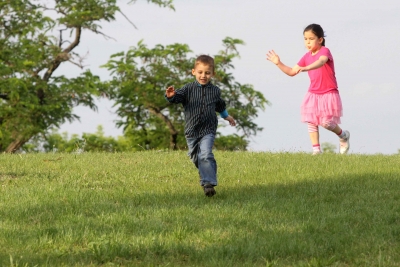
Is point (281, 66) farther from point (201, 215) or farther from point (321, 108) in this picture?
point (201, 215)

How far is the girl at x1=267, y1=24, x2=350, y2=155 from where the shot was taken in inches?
542

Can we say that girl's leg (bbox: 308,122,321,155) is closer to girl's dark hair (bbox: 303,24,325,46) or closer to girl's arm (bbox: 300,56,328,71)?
girl's arm (bbox: 300,56,328,71)

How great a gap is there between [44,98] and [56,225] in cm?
2463

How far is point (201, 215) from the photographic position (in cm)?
791

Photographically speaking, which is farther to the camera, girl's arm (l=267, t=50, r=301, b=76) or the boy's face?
girl's arm (l=267, t=50, r=301, b=76)

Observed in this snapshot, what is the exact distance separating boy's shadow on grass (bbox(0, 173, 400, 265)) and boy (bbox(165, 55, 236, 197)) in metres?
0.39

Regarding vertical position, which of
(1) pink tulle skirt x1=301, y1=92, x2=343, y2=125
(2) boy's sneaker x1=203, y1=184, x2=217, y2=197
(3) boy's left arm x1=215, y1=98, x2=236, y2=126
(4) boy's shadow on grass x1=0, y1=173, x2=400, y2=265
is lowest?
(4) boy's shadow on grass x1=0, y1=173, x2=400, y2=265

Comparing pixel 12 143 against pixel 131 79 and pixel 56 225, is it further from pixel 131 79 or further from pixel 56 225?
pixel 56 225

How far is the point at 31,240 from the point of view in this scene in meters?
6.84

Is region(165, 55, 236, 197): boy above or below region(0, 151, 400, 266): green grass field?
above

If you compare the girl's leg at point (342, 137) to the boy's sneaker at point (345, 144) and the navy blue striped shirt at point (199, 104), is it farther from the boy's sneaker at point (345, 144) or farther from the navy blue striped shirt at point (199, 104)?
the navy blue striped shirt at point (199, 104)

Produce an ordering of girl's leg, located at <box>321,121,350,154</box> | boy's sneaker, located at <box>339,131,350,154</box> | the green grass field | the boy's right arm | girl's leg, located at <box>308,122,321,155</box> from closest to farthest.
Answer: the green grass field < the boy's right arm < girl's leg, located at <box>308,122,321,155</box> < girl's leg, located at <box>321,121,350,154</box> < boy's sneaker, located at <box>339,131,350,154</box>

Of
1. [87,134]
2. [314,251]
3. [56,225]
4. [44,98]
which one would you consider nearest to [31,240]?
[56,225]

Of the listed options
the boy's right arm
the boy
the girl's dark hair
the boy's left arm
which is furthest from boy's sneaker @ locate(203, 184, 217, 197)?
the girl's dark hair
